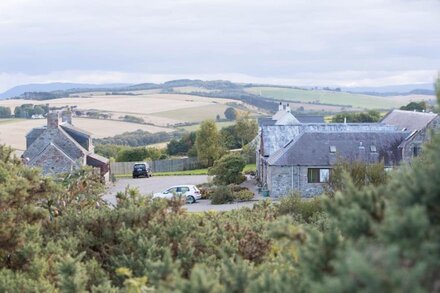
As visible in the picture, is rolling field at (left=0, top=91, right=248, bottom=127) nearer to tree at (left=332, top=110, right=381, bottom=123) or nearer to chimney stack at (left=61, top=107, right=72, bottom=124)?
tree at (left=332, top=110, right=381, bottom=123)

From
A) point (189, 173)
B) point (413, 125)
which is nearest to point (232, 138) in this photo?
point (189, 173)

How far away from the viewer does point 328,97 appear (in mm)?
138500

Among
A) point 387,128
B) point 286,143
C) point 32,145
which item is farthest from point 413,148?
point 32,145

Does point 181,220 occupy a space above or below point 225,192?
above

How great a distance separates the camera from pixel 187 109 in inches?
4021

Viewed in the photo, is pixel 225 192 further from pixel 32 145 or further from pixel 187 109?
pixel 187 109

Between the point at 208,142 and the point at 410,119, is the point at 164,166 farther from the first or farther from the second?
the point at 410,119

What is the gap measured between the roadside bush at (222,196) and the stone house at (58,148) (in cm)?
674

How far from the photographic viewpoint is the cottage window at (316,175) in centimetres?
3834

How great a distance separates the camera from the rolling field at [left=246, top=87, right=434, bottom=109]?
425 feet

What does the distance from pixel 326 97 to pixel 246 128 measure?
7377cm

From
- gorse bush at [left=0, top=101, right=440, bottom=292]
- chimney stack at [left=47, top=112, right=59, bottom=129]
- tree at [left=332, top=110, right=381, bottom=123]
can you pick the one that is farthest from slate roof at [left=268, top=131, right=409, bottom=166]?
tree at [left=332, top=110, right=381, bottom=123]

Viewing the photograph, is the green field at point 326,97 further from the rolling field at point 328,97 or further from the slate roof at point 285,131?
the slate roof at point 285,131

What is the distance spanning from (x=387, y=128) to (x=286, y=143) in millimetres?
6752
